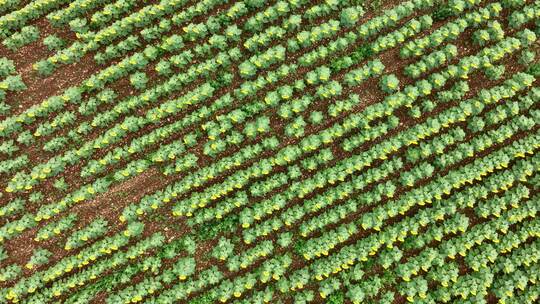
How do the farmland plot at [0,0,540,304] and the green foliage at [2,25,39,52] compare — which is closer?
the farmland plot at [0,0,540,304]

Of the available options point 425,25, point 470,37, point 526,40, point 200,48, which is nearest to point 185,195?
point 200,48

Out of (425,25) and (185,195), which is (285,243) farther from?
(425,25)

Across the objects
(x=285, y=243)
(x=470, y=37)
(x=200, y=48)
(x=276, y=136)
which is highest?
(x=200, y=48)

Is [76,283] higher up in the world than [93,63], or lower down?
lower down

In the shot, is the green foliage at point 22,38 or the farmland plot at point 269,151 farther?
the green foliage at point 22,38

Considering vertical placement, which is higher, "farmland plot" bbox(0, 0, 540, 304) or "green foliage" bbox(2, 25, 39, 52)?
"green foliage" bbox(2, 25, 39, 52)

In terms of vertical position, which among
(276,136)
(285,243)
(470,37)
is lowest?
(285,243)

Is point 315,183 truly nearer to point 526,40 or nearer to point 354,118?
point 354,118

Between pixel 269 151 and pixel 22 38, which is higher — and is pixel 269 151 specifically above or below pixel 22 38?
below

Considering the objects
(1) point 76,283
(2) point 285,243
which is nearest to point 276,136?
(2) point 285,243

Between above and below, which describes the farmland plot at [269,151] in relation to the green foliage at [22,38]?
below
